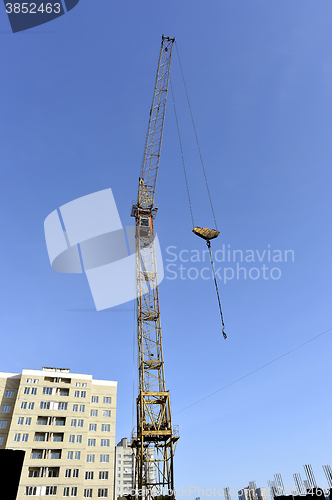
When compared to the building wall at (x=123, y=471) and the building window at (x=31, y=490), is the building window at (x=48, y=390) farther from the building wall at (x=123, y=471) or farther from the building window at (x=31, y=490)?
the building wall at (x=123, y=471)

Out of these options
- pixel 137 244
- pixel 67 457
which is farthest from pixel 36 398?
pixel 137 244

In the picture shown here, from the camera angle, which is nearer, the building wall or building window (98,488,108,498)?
building window (98,488,108,498)

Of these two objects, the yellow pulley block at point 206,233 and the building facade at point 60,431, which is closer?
the yellow pulley block at point 206,233

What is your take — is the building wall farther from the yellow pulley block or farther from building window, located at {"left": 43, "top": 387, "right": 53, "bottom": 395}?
the yellow pulley block

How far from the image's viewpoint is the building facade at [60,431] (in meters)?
→ 46.6

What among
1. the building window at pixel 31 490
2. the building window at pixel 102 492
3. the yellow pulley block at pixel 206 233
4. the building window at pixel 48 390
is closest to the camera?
the yellow pulley block at pixel 206 233

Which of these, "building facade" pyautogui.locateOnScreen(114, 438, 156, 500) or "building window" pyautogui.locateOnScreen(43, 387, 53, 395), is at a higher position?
"building window" pyautogui.locateOnScreen(43, 387, 53, 395)

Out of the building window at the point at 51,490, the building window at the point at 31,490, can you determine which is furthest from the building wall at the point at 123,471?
the building window at the point at 31,490

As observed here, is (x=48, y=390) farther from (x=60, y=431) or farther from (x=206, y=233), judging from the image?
(x=206, y=233)

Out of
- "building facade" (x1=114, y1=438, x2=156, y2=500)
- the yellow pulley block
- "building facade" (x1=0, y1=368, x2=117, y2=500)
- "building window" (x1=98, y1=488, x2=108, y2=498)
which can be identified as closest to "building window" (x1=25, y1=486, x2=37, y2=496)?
"building facade" (x1=0, y1=368, x2=117, y2=500)

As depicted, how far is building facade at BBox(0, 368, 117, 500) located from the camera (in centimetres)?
4656

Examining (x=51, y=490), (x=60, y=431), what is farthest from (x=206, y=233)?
(x=51, y=490)

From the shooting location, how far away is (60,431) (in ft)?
164

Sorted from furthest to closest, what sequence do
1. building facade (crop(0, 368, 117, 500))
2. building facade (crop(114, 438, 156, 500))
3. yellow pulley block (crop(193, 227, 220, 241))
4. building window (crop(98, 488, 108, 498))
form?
building facade (crop(114, 438, 156, 500)), building window (crop(98, 488, 108, 498)), building facade (crop(0, 368, 117, 500)), yellow pulley block (crop(193, 227, 220, 241))
